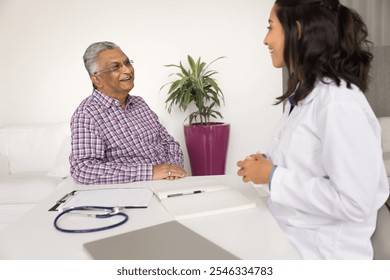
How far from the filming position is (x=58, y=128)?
3424 mm

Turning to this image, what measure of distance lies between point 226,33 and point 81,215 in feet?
10.5

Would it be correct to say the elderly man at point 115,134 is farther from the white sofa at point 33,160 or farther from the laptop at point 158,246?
the white sofa at point 33,160

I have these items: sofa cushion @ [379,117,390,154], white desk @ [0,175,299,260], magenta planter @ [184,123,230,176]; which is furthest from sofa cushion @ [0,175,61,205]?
sofa cushion @ [379,117,390,154]

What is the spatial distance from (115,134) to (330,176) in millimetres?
1214

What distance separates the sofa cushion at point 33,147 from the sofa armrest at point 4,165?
2cm

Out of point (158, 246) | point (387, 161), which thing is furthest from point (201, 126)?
point (158, 246)

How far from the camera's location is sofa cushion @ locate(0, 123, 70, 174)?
331cm

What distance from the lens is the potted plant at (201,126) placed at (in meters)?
3.61

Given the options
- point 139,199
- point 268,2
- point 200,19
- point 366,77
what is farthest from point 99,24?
point 366,77

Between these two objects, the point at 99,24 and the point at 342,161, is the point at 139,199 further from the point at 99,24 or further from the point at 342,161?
the point at 99,24

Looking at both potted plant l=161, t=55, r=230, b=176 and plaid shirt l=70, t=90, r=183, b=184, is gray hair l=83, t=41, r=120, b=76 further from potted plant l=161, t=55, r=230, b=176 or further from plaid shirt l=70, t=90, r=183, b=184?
potted plant l=161, t=55, r=230, b=176

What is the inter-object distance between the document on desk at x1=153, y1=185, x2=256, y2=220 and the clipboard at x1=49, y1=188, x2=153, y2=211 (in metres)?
0.06

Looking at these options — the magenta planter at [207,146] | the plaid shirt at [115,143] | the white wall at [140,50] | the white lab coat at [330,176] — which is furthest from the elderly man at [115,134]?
the white wall at [140,50]

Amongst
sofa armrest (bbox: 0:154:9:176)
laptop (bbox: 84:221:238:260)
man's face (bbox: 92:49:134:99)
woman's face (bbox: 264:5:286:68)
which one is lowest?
sofa armrest (bbox: 0:154:9:176)
